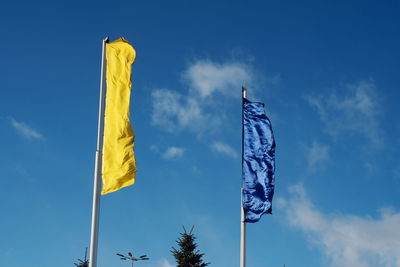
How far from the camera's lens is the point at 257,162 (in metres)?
23.6

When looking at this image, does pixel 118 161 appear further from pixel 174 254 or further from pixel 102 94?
pixel 174 254

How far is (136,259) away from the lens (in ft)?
160

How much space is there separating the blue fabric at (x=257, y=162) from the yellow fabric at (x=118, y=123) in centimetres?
573

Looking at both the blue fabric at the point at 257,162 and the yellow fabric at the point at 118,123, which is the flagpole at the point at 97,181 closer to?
the yellow fabric at the point at 118,123

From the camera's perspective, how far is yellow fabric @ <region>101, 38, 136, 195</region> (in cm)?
1927

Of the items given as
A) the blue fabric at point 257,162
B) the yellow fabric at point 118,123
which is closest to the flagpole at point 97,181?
the yellow fabric at point 118,123

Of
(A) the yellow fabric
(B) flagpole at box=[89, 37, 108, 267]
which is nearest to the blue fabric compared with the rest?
(A) the yellow fabric

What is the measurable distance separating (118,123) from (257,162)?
21.3 feet

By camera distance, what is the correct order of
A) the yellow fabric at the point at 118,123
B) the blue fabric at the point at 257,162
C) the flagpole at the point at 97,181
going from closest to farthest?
the flagpole at the point at 97,181, the yellow fabric at the point at 118,123, the blue fabric at the point at 257,162

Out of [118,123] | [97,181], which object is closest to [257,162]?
[118,123]

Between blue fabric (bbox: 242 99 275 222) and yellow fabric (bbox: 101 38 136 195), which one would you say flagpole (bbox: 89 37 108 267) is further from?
blue fabric (bbox: 242 99 275 222)

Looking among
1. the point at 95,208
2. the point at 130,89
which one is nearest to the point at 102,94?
the point at 130,89

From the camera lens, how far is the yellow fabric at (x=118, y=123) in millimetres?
19266

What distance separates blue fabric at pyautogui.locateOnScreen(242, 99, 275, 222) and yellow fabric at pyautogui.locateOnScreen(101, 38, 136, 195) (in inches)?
226
